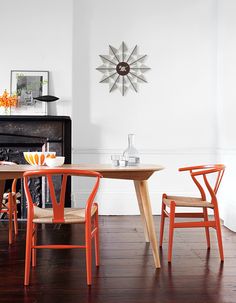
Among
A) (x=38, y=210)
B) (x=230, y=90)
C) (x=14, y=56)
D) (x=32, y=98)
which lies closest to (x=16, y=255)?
(x=38, y=210)

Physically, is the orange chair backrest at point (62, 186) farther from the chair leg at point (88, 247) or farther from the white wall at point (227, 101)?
the white wall at point (227, 101)

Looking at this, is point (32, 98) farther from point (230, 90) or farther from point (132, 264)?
point (132, 264)

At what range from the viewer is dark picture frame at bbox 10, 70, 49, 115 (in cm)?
489

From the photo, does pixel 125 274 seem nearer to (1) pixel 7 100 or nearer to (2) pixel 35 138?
(2) pixel 35 138

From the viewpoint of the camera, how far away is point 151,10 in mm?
5250

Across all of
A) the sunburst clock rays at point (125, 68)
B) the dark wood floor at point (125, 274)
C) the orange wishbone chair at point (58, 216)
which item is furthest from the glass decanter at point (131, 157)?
the sunburst clock rays at point (125, 68)

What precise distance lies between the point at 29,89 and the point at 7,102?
300mm

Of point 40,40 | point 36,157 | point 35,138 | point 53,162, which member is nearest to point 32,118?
point 35,138

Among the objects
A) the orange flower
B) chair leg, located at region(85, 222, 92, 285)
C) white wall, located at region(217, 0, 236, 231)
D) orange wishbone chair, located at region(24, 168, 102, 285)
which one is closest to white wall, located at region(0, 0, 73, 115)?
the orange flower

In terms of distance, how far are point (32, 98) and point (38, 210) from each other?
7.72ft

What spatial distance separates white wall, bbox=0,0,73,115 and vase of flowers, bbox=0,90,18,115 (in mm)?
188

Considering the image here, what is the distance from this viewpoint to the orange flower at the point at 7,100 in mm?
4801

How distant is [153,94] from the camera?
525 cm

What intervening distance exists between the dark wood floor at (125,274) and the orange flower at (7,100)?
158cm
